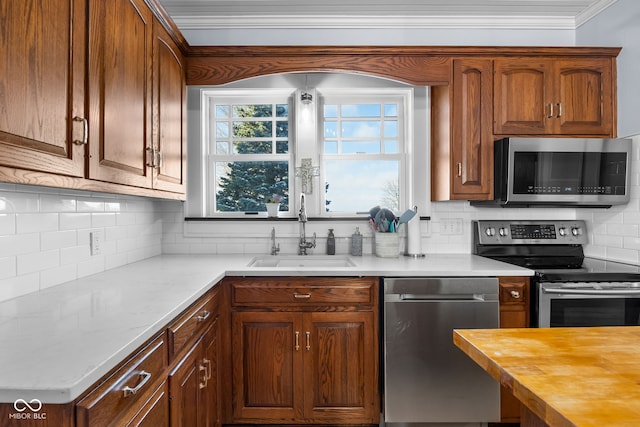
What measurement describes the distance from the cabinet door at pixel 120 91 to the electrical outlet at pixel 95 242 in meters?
0.37

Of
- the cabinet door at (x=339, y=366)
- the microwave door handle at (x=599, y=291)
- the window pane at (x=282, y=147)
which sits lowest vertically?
the cabinet door at (x=339, y=366)

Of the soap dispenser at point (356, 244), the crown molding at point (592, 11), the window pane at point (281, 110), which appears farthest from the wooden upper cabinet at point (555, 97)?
the window pane at point (281, 110)

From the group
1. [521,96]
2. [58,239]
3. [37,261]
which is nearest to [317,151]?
[521,96]

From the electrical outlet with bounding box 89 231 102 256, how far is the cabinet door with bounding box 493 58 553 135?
236 cm

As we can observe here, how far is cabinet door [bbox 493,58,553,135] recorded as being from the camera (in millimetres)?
2576

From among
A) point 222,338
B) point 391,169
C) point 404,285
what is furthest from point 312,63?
point 222,338

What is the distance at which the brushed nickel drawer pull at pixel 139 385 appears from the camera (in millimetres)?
992

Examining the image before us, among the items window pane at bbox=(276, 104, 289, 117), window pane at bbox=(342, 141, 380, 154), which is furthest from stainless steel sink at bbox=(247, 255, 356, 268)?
window pane at bbox=(276, 104, 289, 117)

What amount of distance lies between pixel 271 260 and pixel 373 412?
1.11 metres

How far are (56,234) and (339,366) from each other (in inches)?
59.2

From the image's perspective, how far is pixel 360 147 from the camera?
3.02 meters

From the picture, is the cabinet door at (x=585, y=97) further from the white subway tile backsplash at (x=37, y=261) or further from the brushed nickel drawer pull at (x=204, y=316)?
the white subway tile backsplash at (x=37, y=261)

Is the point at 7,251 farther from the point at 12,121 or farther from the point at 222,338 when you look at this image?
the point at 222,338

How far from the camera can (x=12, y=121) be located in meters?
1.02
